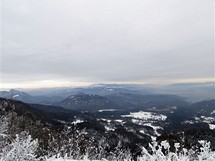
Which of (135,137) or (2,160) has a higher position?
(2,160)

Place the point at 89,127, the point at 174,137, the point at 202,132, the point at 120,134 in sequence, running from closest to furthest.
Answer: the point at 174,137
the point at 202,132
the point at 120,134
the point at 89,127

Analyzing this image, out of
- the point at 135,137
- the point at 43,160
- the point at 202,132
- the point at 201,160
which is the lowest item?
the point at 135,137

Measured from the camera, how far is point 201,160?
40.8 feet

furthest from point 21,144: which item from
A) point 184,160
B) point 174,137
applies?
point 174,137

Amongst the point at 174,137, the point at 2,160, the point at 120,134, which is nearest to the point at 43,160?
the point at 2,160

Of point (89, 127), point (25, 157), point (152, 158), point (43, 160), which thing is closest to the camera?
point (25, 157)

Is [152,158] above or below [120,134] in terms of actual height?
above

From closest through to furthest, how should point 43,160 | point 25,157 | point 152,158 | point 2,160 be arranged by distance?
1. point 2,160
2. point 25,157
3. point 152,158
4. point 43,160

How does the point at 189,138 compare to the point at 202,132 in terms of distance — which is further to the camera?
the point at 202,132

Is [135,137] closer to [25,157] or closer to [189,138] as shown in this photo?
[189,138]

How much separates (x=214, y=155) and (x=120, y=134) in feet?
503

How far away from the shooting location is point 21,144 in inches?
513

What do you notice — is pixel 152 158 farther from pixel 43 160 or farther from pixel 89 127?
pixel 89 127

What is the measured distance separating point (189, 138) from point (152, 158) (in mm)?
89599
